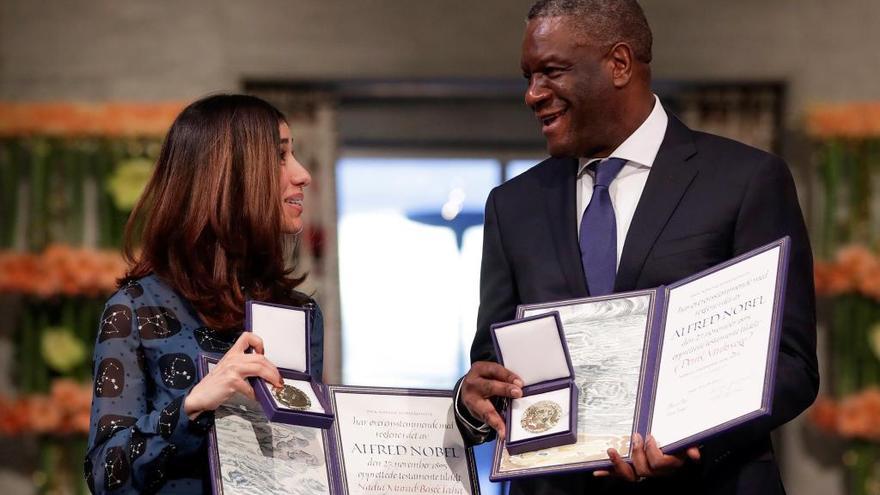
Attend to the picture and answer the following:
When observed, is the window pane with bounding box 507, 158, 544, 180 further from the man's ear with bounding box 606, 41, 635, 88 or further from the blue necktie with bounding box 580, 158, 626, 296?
the blue necktie with bounding box 580, 158, 626, 296

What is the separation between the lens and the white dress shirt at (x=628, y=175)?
7.80ft

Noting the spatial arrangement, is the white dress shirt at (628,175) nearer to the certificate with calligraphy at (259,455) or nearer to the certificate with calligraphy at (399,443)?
the certificate with calligraphy at (399,443)

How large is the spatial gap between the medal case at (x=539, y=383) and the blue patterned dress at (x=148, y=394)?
1.69 ft

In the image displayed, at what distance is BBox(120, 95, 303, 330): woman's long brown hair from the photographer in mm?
2363

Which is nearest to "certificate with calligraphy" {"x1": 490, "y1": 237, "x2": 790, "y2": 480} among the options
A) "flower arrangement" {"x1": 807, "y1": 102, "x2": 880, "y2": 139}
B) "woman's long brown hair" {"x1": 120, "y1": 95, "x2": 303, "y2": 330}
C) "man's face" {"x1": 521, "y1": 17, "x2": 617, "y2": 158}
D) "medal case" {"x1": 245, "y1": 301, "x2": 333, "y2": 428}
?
"medal case" {"x1": 245, "y1": 301, "x2": 333, "y2": 428}

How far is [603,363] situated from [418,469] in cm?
41

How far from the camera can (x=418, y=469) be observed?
2359 millimetres

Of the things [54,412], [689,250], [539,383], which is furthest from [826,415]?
[539,383]

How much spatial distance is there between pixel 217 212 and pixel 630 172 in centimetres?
77

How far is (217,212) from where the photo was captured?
2.37 metres

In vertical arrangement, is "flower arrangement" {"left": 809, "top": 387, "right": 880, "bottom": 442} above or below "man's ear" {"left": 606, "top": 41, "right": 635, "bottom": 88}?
below

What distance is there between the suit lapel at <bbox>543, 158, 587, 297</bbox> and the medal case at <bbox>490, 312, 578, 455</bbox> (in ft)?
0.55

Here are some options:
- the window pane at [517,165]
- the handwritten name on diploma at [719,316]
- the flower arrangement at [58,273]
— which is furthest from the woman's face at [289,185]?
the window pane at [517,165]

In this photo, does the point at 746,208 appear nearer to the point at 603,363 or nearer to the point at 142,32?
the point at 603,363
